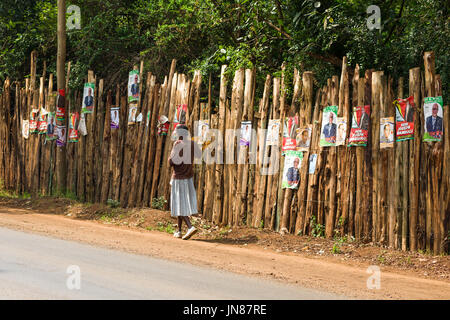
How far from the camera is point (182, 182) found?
379 inches

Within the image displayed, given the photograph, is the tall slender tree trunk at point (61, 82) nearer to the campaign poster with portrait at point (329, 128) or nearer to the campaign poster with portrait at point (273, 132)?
the campaign poster with portrait at point (273, 132)

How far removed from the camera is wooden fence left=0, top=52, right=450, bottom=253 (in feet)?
25.6

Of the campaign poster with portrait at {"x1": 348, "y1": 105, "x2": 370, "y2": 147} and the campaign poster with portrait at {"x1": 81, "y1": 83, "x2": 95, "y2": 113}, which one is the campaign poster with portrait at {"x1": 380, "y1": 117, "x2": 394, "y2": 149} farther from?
the campaign poster with portrait at {"x1": 81, "y1": 83, "x2": 95, "y2": 113}

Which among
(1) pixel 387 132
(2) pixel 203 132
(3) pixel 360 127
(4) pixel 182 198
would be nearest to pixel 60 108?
(2) pixel 203 132

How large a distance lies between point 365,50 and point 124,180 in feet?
18.6

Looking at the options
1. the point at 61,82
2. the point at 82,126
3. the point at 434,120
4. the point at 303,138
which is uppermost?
the point at 61,82

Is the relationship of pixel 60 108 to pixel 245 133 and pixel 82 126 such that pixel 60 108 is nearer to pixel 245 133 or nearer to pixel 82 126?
pixel 82 126

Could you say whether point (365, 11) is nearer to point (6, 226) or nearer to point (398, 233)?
point (398, 233)

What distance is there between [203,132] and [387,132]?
3.75 m

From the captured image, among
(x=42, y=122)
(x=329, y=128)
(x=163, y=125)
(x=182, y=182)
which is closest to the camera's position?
(x=329, y=128)

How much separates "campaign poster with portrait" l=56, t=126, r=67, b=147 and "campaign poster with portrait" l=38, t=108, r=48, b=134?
0.72 meters

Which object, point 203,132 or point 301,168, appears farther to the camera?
point 203,132
